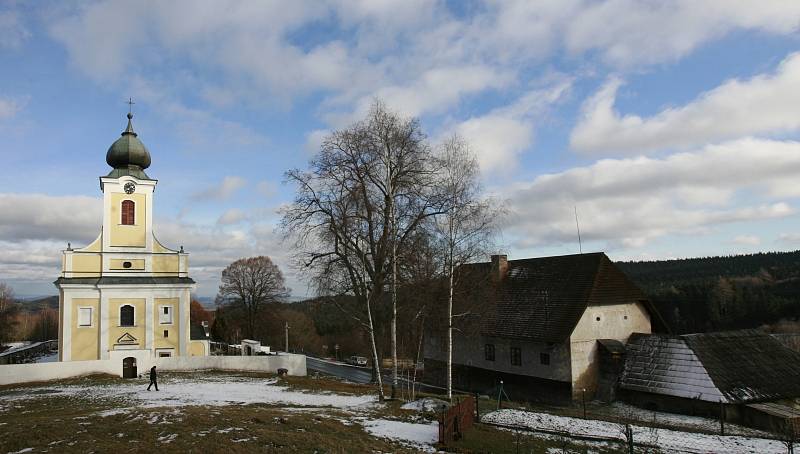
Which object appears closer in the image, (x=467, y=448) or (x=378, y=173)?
(x=467, y=448)

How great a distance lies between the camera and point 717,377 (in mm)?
21000

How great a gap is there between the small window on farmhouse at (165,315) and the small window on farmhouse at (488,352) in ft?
64.4

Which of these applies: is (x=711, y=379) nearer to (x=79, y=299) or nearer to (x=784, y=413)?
(x=784, y=413)

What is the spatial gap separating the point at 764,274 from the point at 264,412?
4182 inches

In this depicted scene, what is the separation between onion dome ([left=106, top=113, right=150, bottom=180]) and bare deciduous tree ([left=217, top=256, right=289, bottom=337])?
2742cm

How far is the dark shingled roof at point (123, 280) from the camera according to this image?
102 feet

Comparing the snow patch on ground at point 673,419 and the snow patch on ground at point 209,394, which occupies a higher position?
the snow patch on ground at point 209,394

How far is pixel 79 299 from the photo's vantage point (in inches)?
1234

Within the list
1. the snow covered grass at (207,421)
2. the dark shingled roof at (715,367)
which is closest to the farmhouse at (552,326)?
the dark shingled roof at (715,367)

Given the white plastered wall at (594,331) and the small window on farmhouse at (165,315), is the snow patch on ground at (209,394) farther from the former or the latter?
the white plastered wall at (594,331)

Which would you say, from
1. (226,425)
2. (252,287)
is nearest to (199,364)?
(226,425)

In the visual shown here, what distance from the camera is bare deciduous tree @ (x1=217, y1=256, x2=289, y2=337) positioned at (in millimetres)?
59938

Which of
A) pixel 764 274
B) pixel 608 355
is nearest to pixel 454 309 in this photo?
pixel 608 355

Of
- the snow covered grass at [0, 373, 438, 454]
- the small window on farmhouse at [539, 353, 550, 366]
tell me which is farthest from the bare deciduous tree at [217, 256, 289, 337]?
the small window on farmhouse at [539, 353, 550, 366]
